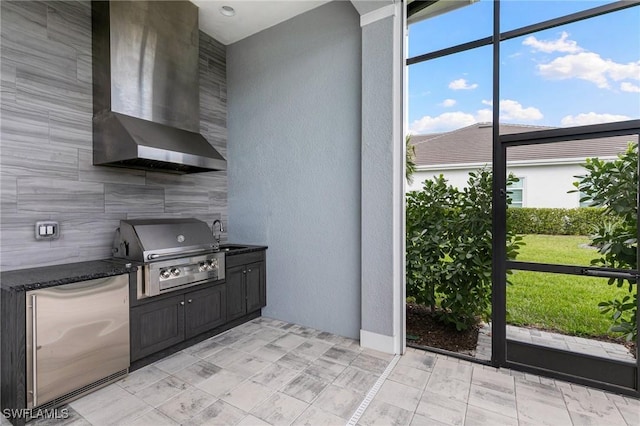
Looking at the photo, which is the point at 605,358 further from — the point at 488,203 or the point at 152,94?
the point at 152,94

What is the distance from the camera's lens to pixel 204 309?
288 centimetres

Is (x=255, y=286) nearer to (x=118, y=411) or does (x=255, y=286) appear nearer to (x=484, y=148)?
(x=118, y=411)

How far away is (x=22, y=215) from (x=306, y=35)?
309 centimetres

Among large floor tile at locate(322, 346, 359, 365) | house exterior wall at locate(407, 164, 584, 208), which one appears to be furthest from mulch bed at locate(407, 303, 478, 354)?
house exterior wall at locate(407, 164, 584, 208)

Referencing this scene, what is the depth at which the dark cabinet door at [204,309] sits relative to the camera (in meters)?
2.74

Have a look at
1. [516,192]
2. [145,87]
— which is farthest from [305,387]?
[145,87]

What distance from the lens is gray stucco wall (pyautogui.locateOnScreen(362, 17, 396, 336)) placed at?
8.69ft

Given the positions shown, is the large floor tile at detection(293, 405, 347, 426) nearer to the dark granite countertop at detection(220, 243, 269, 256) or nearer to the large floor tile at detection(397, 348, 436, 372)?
the large floor tile at detection(397, 348, 436, 372)

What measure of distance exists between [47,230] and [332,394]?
2.54 m

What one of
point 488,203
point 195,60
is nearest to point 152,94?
point 195,60

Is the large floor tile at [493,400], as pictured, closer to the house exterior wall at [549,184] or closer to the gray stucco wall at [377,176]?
the gray stucco wall at [377,176]

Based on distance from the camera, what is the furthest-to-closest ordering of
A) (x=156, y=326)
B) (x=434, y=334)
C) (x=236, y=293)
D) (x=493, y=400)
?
(x=236, y=293), (x=434, y=334), (x=156, y=326), (x=493, y=400)

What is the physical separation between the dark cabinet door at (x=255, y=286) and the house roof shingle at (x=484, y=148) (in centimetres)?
217

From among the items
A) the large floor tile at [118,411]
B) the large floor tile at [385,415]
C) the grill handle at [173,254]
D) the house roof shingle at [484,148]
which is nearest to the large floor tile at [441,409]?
the large floor tile at [385,415]
